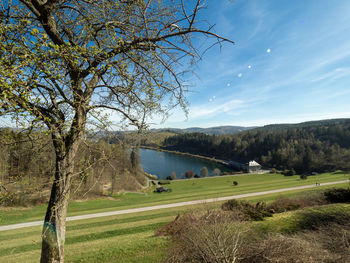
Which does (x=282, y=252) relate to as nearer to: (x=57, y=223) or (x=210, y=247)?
(x=210, y=247)

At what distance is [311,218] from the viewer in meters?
6.65

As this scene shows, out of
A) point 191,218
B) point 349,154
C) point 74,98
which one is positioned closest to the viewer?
point 74,98

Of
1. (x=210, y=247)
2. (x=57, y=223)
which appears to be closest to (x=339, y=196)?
(x=210, y=247)

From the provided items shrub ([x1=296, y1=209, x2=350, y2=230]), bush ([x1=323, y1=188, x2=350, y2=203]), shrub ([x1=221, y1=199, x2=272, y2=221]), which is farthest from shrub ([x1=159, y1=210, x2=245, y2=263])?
bush ([x1=323, y1=188, x2=350, y2=203])

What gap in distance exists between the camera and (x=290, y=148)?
78.8 m

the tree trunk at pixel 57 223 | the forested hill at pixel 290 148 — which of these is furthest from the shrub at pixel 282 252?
the forested hill at pixel 290 148

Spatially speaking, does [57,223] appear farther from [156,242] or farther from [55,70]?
[156,242]

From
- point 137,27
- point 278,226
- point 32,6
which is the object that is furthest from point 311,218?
point 32,6

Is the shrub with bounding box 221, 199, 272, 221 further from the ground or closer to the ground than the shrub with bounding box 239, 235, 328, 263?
closer to the ground

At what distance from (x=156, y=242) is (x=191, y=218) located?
1.73 meters

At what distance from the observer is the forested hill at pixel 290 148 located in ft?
208

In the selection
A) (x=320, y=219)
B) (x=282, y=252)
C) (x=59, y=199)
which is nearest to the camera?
(x=59, y=199)

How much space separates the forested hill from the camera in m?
63.4

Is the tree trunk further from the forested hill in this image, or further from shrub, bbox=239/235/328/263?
the forested hill
